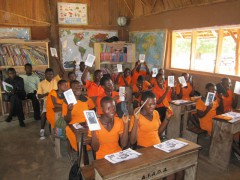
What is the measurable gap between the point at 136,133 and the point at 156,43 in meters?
4.85

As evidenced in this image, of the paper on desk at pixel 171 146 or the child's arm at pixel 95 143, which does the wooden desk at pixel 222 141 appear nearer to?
the paper on desk at pixel 171 146

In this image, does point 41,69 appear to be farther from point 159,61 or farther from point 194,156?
point 194,156

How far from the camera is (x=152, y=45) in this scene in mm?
6984

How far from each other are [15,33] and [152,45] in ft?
13.9

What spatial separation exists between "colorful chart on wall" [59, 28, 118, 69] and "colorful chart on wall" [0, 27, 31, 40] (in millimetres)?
1028

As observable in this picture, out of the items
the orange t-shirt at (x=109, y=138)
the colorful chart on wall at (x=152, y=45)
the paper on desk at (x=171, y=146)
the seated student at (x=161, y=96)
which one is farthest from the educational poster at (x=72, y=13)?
the paper on desk at (x=171, y=146)

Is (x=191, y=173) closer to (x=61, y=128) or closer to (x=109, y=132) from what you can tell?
(x=109, y=132)

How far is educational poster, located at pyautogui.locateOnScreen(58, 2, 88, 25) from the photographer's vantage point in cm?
691

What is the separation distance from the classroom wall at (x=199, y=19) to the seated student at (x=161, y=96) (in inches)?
58.9

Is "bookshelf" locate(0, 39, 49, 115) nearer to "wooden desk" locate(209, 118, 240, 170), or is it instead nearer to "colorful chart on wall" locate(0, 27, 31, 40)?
"colorful chart on wall" locate(0, 27, 31, 40)

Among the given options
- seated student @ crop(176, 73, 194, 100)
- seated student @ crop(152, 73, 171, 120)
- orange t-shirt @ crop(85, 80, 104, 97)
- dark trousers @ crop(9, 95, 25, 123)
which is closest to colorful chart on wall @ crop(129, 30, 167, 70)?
seated student @ crop(176, 73, 194, 100)

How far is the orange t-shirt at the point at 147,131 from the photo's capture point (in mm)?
2641

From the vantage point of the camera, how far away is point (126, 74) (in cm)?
633

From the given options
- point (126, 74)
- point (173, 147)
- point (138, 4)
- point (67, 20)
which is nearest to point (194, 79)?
point (126, 74)
